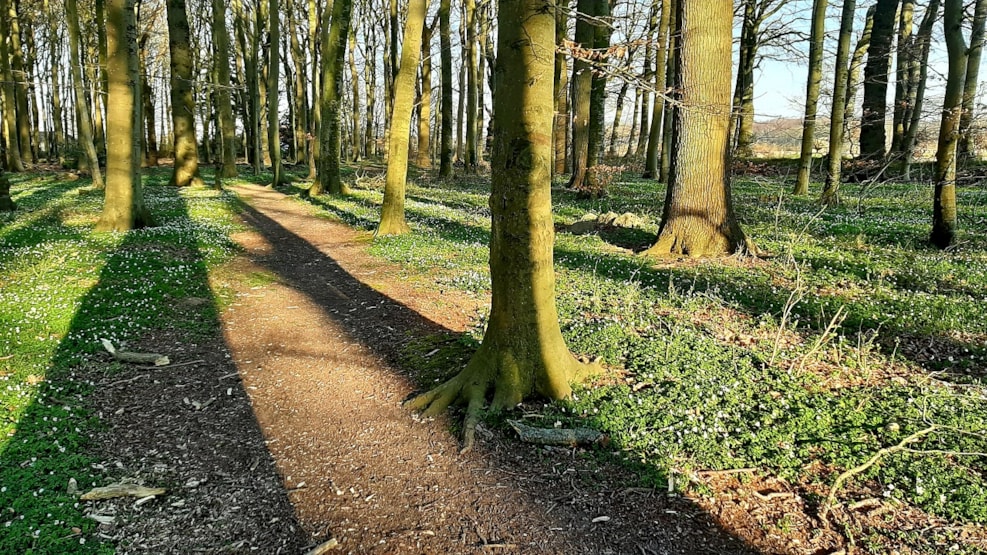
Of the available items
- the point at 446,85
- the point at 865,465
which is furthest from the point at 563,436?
the point at 446,85

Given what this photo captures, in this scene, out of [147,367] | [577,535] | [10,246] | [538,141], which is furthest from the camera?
[10,246]

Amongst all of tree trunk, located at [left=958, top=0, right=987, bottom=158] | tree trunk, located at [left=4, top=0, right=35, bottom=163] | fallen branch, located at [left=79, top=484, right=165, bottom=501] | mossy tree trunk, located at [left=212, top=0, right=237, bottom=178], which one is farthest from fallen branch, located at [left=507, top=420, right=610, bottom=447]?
tree trunk, located at [left=4, top=0, right=35, bottom=163]

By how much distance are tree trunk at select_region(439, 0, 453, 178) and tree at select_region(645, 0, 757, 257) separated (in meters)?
13.3

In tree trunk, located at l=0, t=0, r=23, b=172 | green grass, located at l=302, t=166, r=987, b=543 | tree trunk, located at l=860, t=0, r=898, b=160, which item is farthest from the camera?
tree trunk, located at l=0, t=0, r=23, b=172

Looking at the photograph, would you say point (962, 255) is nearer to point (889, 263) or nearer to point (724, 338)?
point (889, 263)

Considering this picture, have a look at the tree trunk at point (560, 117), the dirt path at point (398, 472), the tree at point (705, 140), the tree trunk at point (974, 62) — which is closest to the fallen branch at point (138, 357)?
the dirt path at point (398, 472)

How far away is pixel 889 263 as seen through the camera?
871cm

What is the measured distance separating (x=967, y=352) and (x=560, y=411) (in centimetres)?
433

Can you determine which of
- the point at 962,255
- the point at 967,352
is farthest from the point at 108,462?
the point at 962,255

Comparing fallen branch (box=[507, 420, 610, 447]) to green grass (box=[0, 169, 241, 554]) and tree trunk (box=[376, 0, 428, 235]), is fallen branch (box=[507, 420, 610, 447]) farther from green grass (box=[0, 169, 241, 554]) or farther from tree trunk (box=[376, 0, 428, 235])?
tree trunk (box=[376, 0, 428, 235])

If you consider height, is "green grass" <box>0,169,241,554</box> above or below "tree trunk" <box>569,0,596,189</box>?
below

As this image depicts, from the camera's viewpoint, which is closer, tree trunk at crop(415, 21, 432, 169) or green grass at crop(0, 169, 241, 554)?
green grass at crop(0, 169, 241, 554)

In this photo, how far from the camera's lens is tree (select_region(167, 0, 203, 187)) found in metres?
21.0

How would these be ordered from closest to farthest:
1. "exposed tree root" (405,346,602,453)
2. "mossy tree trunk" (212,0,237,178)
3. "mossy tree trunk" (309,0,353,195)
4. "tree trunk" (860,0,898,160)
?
"exposed tree root" (405,346,602,453)
"mossy tree trunk" (309,0,353,195)
"tree trunk" (860,0,898,160)
"mossy tree trunk" (212,0,237,178)
